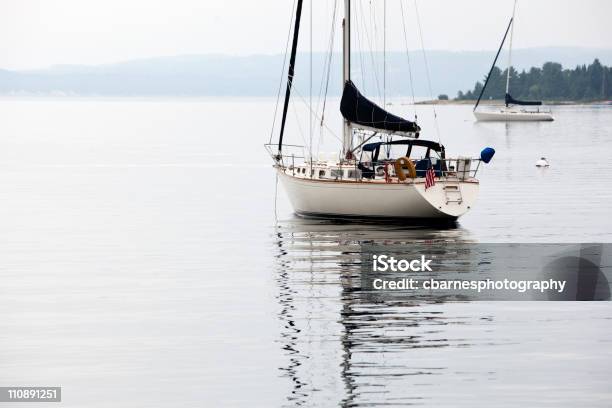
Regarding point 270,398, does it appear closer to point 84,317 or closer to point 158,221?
point 84,317

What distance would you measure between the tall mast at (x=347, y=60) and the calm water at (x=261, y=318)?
3.82 m

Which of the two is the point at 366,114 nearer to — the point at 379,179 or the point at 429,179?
the point at 379,179

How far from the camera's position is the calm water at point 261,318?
23.5 meters

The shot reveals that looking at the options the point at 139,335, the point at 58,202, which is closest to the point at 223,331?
the point at 139,335

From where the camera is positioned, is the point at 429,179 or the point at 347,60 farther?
the point at 347,60

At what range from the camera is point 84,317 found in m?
30.6

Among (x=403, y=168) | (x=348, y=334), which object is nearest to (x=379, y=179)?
(x=403, y=168)

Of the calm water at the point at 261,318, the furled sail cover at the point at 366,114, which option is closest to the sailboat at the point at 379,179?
the furled sail cover at the point at 366,114

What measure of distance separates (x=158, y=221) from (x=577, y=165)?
155 feet

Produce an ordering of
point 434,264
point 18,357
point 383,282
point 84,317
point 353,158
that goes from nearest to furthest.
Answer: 1. point 18,357
2. point 84,317
3. point 383,282
4. point 434,264
5. point 353,158

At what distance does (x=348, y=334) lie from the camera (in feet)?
91.1

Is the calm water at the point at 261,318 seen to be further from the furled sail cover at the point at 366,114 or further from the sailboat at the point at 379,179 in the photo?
the furled sail cover at the point at 366,114

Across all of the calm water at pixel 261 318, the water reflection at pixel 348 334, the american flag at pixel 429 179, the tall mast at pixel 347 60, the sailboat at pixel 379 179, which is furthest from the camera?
the tall mast at pixel 347 60

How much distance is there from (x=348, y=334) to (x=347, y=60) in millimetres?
26129
